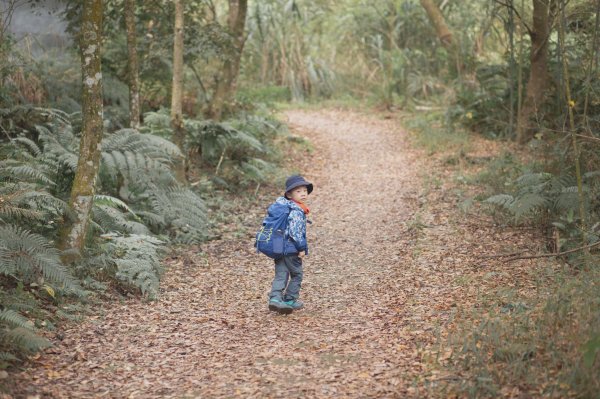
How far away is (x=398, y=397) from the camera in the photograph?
14.8 ft

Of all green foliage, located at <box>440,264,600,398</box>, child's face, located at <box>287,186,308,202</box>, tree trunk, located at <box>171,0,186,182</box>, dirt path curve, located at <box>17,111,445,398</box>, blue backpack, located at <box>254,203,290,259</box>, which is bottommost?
dirt path curve, located at <box>17,111,445,398</box>

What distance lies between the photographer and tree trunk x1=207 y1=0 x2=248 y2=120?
45.0 feet

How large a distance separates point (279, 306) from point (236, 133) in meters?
6.12

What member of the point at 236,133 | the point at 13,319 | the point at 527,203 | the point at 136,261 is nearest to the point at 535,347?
the point at 527,203

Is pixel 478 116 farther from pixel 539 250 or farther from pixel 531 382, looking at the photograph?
pixel 531 382

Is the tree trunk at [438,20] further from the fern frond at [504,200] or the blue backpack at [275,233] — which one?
the blue backpack at [275,233]

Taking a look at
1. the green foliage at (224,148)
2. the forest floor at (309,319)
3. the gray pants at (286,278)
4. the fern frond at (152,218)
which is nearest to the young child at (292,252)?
the gray pants at (286,278)

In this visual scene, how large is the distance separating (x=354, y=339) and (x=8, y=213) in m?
3.63

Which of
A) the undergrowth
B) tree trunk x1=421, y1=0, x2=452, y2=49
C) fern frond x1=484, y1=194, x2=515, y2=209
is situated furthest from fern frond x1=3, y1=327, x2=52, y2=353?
tree trunk x1=421, y1=0, x2=452, y2=49

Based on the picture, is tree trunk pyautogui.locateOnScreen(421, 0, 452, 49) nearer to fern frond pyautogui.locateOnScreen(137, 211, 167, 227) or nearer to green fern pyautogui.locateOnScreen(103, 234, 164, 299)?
fern frond pyautogui.locateOnScreen(137, 211, 167, 227)

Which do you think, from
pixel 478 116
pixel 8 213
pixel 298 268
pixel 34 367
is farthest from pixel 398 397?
A: pixel 478 116

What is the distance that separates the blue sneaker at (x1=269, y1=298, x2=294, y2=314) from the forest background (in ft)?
4.68

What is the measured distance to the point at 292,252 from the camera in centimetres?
643

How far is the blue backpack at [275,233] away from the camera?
21.0 ft
